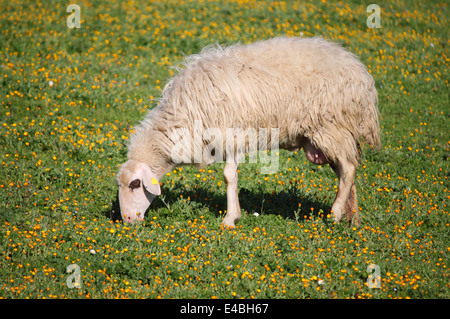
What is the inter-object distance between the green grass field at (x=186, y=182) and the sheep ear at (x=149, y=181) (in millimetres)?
509

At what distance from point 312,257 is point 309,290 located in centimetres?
65

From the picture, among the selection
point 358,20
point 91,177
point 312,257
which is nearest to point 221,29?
point 358,20

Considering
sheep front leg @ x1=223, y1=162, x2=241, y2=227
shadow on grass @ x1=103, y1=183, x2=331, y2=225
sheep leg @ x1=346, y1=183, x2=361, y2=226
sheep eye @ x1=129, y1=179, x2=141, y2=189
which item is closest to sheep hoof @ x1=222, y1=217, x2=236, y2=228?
sheep front leg @ x1=223, y1=162, x2=241, y2=227

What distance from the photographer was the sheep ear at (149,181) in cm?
661

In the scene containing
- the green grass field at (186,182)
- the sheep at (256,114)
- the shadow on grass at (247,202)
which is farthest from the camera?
the shadow on grass at (247,202)

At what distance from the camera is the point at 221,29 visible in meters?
13.2

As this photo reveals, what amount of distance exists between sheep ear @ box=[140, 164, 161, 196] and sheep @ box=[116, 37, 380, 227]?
0.01 meters

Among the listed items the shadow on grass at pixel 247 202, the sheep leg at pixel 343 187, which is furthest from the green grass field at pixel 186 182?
the sheep leg at pixel 343 187

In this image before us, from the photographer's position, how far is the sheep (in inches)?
260

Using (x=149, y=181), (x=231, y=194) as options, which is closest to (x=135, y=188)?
(x=149, y=181)

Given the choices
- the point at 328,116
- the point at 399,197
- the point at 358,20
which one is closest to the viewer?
the point at 328,116

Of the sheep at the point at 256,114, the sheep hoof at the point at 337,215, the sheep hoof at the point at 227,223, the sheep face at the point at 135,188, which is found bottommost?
the sheep hoof at the point at 227,223

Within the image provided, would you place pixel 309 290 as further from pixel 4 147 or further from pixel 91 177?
pixel 4 147

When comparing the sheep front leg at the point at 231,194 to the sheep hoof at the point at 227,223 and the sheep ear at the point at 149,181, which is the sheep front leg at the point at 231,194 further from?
the sheep ear at the point at 149,181
